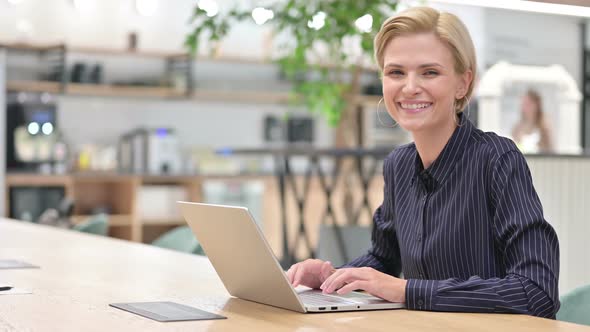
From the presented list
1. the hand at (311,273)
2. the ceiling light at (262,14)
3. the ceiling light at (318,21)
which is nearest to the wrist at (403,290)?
the hand at (311,273)

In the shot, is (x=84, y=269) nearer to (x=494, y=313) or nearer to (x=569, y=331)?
(x=494, y=313)

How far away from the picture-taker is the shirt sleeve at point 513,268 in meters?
1.59

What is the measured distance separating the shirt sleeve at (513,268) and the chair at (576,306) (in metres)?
0.10

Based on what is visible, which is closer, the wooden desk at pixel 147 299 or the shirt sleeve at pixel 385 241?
the wooden desk at pixel 147 299

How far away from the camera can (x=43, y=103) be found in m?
8.21

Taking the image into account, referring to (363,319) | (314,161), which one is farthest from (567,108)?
(363,319)

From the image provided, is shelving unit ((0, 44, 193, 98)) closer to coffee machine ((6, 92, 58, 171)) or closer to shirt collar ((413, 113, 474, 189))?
coffee machine ((6, 92, 58, 171))

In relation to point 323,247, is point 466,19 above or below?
above

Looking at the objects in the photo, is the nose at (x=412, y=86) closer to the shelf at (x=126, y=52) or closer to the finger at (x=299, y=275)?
the finger at (x=299, y=275)

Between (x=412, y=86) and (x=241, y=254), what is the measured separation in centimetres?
46

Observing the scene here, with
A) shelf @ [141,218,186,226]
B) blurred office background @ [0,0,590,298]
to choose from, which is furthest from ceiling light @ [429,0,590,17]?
shelf @ [141,218,186,226]

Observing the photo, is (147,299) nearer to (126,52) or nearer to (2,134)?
(2,134)

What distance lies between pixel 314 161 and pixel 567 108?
147cm

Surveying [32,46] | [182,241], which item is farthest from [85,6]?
[182,241]
